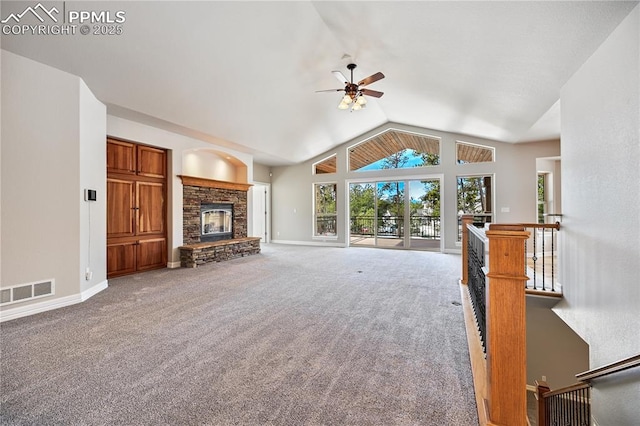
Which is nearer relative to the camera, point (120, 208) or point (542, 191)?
point (120, 208)

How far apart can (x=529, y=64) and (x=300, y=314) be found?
3.87m

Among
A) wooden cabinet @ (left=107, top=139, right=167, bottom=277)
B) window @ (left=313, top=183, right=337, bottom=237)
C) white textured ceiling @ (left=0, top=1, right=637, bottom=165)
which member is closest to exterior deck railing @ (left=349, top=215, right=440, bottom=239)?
window @ (left=313, top=183, right=337, bottom=237)

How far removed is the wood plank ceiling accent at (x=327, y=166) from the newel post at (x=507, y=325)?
7.86 metres

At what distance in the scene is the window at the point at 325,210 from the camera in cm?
897

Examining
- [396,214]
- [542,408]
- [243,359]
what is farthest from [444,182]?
[243,359]

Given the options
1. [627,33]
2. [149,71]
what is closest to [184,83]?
[149,71]

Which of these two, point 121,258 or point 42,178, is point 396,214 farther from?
point 42,178

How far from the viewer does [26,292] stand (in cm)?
301

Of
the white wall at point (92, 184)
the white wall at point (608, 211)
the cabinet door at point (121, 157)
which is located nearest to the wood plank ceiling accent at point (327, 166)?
the cabinet door at point (121, 157)

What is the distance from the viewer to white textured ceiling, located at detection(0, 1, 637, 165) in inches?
107

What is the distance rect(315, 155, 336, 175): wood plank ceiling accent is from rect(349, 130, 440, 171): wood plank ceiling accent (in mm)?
582

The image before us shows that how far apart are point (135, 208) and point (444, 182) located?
285 inches

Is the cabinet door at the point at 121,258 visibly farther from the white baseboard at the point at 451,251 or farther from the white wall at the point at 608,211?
the white baseboard at the point at 451,251

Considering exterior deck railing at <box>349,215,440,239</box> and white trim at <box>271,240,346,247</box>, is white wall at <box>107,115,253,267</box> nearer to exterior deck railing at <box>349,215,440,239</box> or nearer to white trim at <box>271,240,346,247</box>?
white trim at <box>271,240,346,247</box>
